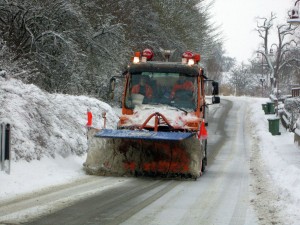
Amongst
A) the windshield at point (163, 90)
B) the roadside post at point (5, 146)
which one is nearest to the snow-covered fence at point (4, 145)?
the roadside post at point (5, 146)

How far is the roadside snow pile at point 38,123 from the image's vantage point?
10.2 meters

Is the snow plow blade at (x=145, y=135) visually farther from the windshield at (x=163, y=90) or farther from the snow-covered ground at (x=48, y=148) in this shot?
the windshield at (x=163, y=90)

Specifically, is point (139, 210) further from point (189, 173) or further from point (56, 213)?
point (189, 173)

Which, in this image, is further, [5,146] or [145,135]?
[145,135]

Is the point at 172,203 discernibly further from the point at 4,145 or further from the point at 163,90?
the point at 163,90

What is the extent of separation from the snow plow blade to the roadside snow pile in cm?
152

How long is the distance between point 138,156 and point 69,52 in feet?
34.6

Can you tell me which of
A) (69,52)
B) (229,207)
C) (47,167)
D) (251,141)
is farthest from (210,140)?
(229,207)

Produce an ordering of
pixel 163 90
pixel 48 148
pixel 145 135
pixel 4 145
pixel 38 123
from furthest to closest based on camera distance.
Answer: pixel 163 90 < pixel 38 123 < pixel 48 148 < pixel 145 135 < pixel 4 145

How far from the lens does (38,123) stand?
11.2 metres

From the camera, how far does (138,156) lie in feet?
34.8

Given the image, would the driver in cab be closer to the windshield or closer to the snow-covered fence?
the windshield

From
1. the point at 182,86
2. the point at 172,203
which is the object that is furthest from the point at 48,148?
the point at 172,203

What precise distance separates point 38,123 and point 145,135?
111 inches
